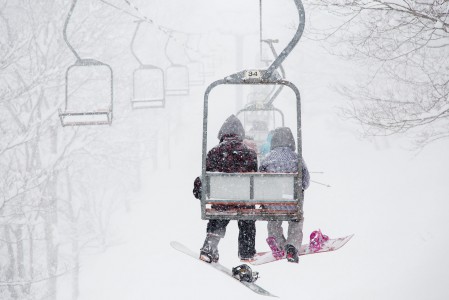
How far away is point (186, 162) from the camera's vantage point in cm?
3447

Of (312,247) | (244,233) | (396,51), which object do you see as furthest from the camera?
(396,51)

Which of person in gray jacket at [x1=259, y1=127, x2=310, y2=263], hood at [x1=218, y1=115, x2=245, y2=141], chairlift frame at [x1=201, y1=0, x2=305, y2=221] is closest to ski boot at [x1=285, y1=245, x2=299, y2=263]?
person in gray jacket at [x1=259, y1=127, x2=310, y2=263]

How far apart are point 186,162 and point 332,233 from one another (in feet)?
61.1

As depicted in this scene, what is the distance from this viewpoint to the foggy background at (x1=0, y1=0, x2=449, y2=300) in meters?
9.00

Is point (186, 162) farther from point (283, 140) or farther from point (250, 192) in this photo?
point (250, 192)

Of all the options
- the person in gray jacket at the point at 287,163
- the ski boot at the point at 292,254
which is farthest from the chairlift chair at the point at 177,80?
the ski boot at the point at 292,254

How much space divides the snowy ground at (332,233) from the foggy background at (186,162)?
8cm

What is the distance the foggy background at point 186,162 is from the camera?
29.5 ft

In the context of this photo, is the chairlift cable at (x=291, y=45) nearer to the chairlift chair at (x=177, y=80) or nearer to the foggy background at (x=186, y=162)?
the foggy background at (x=186, y=162)

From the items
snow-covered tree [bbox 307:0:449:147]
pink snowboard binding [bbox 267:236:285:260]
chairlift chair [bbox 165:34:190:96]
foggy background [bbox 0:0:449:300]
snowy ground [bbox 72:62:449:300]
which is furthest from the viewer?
snowy ground [bbox 72:62:449:300]

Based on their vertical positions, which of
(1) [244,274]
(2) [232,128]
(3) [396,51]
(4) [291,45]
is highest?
(3) [396,51]

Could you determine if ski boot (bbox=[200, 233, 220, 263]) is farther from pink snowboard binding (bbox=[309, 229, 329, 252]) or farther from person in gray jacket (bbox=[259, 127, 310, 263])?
pink snowboard binding (bbox=[309, 229, 329, 252])

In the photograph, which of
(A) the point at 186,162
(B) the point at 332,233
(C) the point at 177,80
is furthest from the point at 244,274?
(A) the point at 186,162

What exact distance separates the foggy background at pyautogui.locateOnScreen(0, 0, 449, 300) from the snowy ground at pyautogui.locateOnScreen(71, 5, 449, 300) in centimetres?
8
